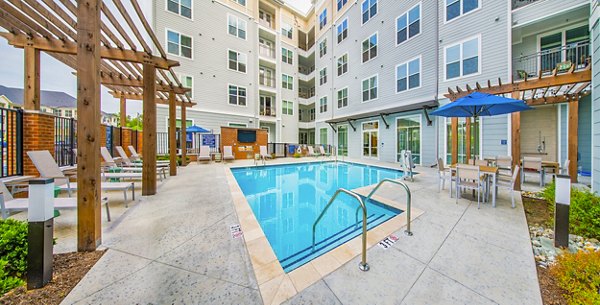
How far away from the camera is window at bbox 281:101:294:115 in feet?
64.5

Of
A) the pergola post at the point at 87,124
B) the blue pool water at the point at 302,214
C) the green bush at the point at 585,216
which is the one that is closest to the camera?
the pergola post at the point at 87,124

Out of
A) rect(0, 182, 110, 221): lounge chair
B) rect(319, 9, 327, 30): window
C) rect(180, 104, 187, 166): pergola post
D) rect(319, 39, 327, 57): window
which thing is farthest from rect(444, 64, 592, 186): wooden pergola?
rect(319, 9, 327, 30): window

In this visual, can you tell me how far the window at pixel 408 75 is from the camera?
11.0 meters

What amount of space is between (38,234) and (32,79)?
4.92 metres

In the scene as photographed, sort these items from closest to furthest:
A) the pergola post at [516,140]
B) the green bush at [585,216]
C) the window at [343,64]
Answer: the green bush at [585,216], the pergola post at [516,140], the window at [343,64]

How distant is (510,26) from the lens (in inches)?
315

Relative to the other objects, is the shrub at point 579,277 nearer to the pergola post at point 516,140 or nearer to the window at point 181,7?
the pergola post at point 516,140

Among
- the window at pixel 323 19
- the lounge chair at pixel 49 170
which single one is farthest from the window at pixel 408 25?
the lounge chair at pixel 49 170

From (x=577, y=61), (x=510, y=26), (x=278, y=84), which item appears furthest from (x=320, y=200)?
(x=278, y=84)

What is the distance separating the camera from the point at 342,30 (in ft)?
53.0

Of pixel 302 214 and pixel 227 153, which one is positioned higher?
pixel 227 153

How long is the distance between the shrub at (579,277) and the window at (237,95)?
16681mm

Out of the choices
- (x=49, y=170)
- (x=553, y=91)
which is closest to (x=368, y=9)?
(x=553, y=91)

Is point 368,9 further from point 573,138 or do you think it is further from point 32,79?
point 32,79
